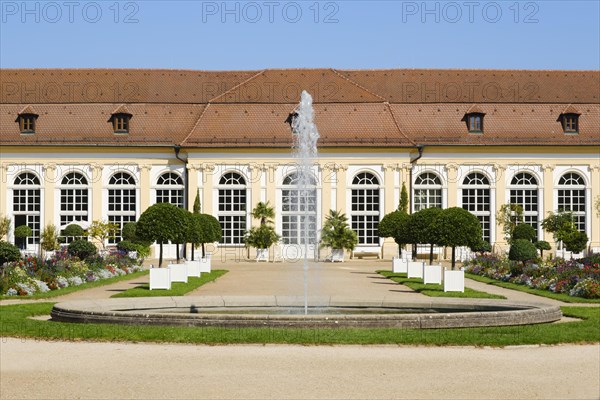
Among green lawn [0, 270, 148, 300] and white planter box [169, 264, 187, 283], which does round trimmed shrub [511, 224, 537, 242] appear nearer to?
green lawn [0, 270, 148, 300]

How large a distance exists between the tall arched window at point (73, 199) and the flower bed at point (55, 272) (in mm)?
14297

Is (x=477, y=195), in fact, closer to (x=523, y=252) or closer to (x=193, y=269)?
(x=523, y=252)

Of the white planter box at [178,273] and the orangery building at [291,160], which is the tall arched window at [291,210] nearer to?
the orangery building at [291,160]

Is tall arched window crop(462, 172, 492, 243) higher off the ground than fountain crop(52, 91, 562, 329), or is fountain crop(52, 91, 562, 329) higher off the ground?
tall arched window crop(462, 172, 492, 243)

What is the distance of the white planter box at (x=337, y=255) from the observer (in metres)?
42.5

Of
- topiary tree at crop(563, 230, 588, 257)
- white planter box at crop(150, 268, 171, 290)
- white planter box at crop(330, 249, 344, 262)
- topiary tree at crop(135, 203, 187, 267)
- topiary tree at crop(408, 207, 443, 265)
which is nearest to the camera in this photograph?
white planter box at crop(150, 268, 171, 290)

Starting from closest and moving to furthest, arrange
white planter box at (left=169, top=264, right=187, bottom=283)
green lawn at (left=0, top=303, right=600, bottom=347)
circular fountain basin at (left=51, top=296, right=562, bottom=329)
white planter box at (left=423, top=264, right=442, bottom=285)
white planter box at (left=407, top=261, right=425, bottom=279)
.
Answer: green lawn at (left=0, top=303, right=600, bottom=347) → circular fountain basin at (left=51, top=296, right=562, bottom=329) → white planter box at (left=423, top=264, right=442, bottom=285) → white planter box at (left=169, top=264, right=187, bottom=283) → white planter box at (left=407, top=261, right=425, bottom=279)

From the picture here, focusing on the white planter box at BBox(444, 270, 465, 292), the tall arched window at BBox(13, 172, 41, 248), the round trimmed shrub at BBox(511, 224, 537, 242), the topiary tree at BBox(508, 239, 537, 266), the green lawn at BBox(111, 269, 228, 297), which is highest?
the tall arched window at BBox(13, 172, 41, 248)

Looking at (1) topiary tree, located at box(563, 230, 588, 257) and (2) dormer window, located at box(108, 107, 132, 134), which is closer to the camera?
(1) topiary tree, located at box(563, 230, 588, 257)

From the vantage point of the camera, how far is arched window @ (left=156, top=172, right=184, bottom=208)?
4659 cm

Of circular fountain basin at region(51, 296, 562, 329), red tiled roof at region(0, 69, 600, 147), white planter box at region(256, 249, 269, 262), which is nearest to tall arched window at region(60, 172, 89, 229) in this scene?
red tiled roof at region(0, 69, 600, 147)

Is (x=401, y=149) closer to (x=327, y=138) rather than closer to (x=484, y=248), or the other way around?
(x=327, y=138)

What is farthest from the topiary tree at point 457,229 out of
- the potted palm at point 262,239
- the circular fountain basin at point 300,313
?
the potted palm at point 262,239

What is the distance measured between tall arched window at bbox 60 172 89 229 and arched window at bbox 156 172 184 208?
344 cm
